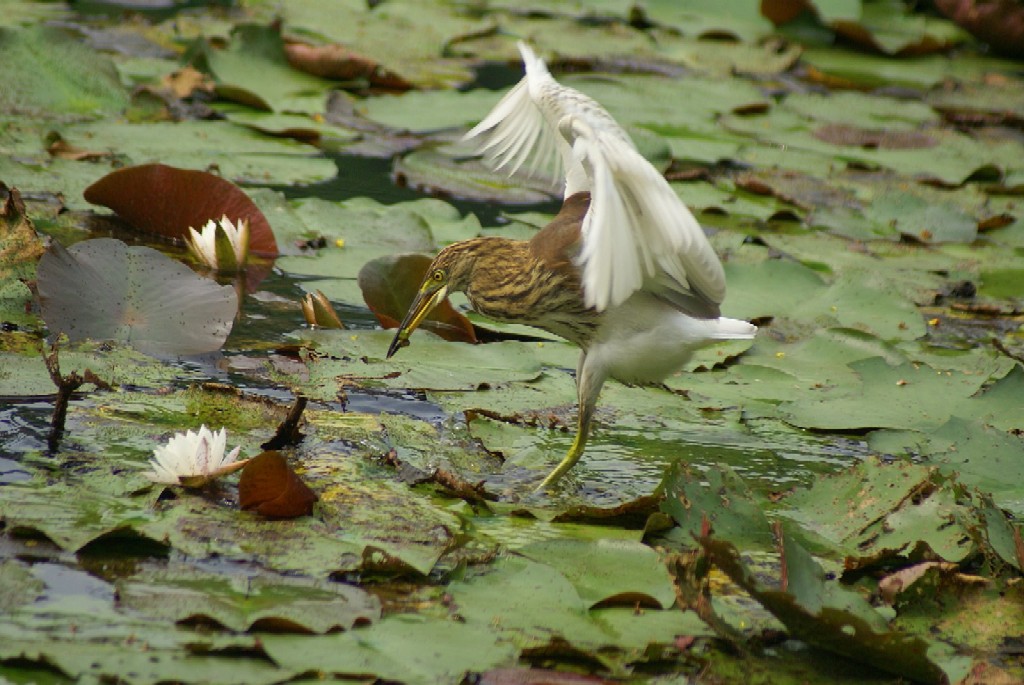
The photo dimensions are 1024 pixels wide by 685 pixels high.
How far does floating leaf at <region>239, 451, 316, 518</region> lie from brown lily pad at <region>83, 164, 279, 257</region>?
7.06ft

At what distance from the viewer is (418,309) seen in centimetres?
448

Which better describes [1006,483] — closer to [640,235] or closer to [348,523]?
[640,235]

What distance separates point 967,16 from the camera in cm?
959

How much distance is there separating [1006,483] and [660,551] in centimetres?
130

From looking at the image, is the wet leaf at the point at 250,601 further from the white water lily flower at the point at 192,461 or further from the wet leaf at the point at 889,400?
the wet leaf at the point at 889,400

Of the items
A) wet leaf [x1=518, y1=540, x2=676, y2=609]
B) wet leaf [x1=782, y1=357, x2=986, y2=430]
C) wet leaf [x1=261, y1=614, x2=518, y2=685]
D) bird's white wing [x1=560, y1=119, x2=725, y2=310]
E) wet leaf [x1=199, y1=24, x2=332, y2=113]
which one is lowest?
wet leaf [x1=782, y1=357, x2=986, y2=430]

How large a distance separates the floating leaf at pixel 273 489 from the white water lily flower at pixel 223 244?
1.98 metres

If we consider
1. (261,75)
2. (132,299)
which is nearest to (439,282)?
(132,299)

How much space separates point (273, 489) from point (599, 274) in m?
0.98

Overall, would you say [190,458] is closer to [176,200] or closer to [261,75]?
[176,200]

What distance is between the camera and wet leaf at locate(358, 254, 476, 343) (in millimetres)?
4844

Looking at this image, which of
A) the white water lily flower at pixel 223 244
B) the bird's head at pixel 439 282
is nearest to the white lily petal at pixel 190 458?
the bird's head at pixel 439 282

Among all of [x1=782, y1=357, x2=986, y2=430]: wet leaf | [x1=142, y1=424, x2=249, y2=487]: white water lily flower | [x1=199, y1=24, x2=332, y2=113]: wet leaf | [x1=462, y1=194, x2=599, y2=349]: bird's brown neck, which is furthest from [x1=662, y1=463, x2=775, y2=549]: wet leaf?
[x1=199, y1=24, x2=332, y2=113]: wet leaf

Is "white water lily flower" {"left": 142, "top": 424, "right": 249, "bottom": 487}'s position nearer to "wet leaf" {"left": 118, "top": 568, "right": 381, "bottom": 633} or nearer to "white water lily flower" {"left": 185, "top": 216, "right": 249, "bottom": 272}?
"wet leaf" {"left": 118, "top": 568, "right": 381, "bottom": 633}
